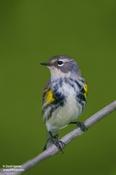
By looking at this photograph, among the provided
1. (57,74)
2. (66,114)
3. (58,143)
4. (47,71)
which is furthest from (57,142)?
(47,71)

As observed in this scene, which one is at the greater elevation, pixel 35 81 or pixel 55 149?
pixel 55 149

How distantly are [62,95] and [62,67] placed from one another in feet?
0.39

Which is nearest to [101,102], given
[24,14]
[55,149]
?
[24,14]

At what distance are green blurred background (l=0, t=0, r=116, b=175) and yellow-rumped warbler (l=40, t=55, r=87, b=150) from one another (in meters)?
0.80

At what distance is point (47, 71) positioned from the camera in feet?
11.9

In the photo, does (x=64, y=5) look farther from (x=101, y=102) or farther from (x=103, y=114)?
(x=103, y=114)

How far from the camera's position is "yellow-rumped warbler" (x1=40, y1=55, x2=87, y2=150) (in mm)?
2709

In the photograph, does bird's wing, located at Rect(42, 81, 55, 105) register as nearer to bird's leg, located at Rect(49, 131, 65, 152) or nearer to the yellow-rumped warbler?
the yellow-rumped warbler

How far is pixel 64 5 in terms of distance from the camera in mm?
3740

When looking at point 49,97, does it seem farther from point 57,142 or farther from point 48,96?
point 57,142

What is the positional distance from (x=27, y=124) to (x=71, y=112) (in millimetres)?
929

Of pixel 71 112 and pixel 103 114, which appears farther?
pixel 71 112

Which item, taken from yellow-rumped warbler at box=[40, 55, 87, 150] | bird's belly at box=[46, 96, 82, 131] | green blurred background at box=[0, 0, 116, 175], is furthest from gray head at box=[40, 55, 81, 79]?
green blurred background at box=[0, 0, 116, 175]

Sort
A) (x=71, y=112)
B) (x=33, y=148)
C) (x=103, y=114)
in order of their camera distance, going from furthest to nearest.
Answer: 1. (x=33, y=148)
2. (x=71, y=112)
3. (x=103, y=114)
